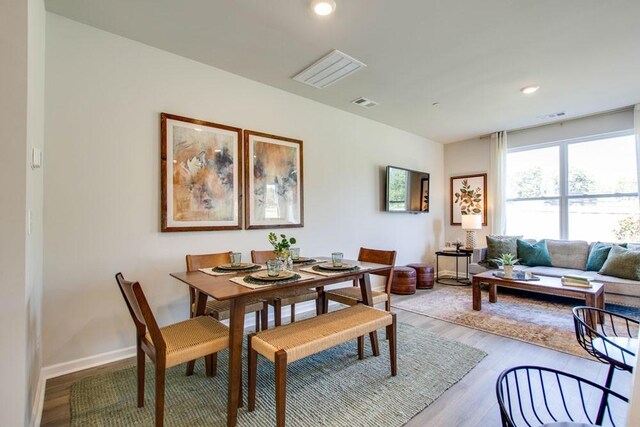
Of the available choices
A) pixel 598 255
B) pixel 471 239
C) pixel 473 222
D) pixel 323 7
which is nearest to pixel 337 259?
pixel 323 7

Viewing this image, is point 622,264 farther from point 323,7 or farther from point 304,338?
point 323,7

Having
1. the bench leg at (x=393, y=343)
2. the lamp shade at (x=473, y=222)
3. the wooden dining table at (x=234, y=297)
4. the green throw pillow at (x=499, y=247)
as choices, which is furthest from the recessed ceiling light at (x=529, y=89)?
the wooden dining table at (x=234, y=297)

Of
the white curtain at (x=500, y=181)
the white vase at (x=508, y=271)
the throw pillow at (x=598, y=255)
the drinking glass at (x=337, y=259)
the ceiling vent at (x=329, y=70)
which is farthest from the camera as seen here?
the white curtain at (x=500, y=181)

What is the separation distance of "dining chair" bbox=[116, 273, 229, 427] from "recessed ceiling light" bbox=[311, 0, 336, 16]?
6.82ft

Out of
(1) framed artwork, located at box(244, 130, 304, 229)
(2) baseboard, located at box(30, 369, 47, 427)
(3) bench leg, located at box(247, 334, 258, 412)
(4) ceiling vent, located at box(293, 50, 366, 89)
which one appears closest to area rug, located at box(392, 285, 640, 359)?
(1) framed artwork, located at box(244, 130, 304, 229)

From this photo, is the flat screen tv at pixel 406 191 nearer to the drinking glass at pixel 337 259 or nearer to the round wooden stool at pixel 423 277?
the round wooden stool at pixel 423 277

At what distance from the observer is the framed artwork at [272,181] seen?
318cm

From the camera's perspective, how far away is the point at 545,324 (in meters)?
3.22

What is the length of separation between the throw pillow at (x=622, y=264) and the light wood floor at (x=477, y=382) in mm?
1947

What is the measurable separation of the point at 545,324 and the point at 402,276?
67.9 inches

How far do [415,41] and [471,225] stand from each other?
3.50 m

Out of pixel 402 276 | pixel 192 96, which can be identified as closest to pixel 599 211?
pixel 402 276

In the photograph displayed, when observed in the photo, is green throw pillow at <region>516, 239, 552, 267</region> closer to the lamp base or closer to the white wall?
the lamp base

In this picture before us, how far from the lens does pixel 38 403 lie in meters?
1.80
